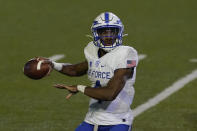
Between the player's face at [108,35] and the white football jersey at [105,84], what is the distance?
4.0 inches

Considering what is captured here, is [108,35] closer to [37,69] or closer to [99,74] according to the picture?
[99,74]

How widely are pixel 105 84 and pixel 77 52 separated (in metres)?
7.19

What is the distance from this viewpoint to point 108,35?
7.20m

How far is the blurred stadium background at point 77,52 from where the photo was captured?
10195 mm

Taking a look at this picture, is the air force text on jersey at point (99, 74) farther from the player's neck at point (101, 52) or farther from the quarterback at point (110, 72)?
the player's neck at point (101, 52)

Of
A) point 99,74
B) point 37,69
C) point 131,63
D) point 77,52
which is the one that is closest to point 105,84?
point 99,74

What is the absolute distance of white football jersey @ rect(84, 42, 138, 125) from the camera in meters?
7.15

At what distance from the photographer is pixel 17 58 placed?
1404 centimetres

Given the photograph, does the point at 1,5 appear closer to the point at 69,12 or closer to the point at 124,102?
the point at 69,12

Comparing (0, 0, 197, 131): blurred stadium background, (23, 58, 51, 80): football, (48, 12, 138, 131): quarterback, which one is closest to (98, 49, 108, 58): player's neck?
(48, 12, 138, 131): quarterback

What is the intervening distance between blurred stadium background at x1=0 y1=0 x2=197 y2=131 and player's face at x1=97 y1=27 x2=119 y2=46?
9.08 feet

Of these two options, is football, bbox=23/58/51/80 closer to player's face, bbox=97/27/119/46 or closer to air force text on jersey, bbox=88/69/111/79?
air force text on jersey, bbox=88/69/111/79

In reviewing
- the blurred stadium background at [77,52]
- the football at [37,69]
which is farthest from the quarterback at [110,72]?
the blurred stadium background at [77,52]

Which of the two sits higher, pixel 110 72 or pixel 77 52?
pixel 110 72
